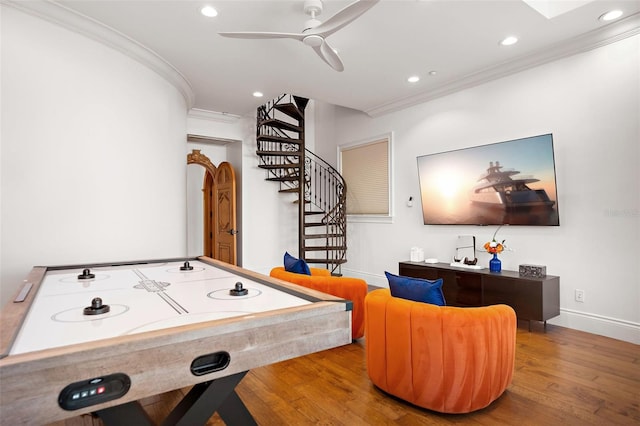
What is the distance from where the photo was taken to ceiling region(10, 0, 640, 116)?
9.80 feet

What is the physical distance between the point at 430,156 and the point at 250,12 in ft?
9.75

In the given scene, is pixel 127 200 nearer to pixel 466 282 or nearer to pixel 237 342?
pixel 237 342

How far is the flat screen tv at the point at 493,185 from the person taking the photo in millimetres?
3764

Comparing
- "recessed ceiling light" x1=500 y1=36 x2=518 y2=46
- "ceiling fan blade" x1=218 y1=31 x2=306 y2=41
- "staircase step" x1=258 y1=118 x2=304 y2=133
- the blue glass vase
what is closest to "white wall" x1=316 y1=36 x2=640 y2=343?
the blue glass vase

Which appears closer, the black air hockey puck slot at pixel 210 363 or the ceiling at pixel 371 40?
the black air hockey puck slot at pixel 210 363

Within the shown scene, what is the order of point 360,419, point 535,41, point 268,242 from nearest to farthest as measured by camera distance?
point 360,419, point 535,41, point 268,242

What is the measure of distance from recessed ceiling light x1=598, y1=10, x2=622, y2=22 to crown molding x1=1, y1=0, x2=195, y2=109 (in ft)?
14.2

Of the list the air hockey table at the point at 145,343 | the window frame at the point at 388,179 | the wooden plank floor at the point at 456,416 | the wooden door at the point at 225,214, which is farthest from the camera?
the wooden door at the point at 225,214

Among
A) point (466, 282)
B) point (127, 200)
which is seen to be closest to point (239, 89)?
point (127, 200)

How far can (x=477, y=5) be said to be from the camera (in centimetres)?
295

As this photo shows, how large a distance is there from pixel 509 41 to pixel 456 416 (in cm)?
344

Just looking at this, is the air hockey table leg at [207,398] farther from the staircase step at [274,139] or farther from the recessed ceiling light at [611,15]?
the staircase step at [274,139]

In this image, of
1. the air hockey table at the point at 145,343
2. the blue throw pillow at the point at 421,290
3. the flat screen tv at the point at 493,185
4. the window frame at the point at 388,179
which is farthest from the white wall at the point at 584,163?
the air hockey table at the point at 145,343

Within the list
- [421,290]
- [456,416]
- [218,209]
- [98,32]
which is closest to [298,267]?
[421,290]
